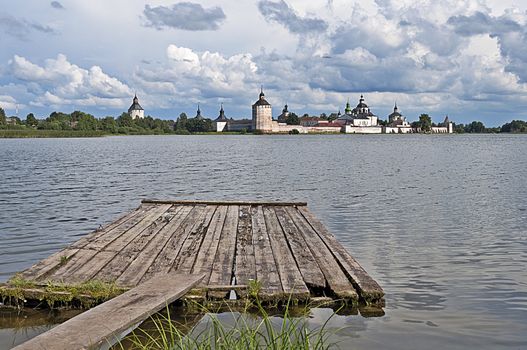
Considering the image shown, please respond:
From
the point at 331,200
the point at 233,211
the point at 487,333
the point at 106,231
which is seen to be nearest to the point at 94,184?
the point at 331,200

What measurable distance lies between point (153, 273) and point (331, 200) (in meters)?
11.2

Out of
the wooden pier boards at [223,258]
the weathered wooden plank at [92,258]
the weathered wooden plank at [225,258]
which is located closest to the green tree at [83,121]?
the wooden pier boards at [223,258]

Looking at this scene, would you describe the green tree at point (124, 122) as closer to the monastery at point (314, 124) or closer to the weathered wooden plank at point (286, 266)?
the monastery at point (314, 124)

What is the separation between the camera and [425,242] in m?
10.4

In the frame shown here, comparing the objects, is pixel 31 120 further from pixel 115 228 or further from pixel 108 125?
pixel 115 228

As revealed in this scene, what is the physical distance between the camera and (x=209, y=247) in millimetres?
7684

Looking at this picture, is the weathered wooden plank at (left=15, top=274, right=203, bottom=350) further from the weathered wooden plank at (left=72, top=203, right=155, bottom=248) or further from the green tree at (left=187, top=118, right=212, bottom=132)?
the green tree at (left=187, top=118, right=212, bottom=132)

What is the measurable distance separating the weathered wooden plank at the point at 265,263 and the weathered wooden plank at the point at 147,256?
1251 mm

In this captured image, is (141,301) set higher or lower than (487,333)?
higher

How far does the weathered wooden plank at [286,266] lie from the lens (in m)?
5.66

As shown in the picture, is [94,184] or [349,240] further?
[94,184]

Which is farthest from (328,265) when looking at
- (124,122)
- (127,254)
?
(124,122)

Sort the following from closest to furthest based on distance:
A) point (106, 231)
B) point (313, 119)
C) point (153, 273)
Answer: point (153, 273), point (106, 231), point (313, 119)

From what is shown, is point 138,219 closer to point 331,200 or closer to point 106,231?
point 106,231
